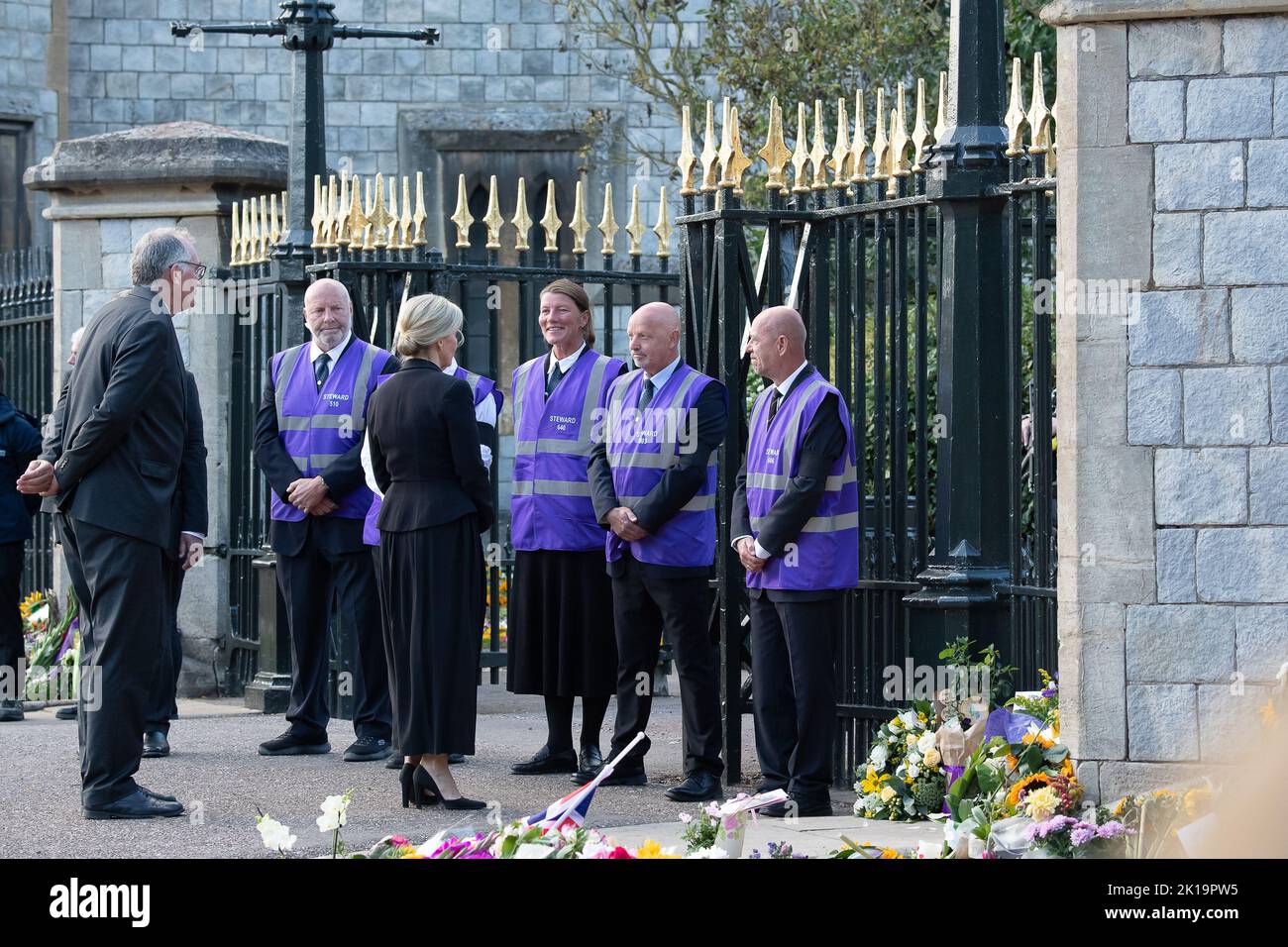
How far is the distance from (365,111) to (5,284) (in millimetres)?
6648

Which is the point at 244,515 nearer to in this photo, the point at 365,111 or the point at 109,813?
the point at 109,813

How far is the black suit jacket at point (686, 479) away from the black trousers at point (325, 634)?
1609 mm

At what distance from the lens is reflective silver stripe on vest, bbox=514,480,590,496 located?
329 inches

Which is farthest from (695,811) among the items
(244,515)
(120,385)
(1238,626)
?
(244,515)

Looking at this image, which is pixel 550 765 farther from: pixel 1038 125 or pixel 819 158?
pixel 1038 125

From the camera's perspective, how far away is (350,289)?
10.2 meters

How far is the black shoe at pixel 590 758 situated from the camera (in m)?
8.24

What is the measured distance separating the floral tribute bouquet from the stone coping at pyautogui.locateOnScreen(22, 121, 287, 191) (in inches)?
246

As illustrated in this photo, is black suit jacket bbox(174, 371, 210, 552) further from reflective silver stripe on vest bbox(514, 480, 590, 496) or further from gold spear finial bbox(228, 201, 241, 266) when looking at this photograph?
gold spear finial bbox(228, 201, 241, 266)

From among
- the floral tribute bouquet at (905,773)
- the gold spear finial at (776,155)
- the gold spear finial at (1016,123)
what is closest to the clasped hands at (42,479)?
the gold spear finial at (776,155)

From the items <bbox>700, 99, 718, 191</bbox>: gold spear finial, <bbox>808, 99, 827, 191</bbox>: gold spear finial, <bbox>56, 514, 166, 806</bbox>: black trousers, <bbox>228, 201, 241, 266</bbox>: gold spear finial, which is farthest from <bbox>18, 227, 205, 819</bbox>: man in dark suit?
<bbox>228, 201, 241, 266</bbox>: gold spear finial

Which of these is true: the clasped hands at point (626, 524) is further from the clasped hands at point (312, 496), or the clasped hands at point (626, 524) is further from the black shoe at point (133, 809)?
the black shoe at point (133, 809)

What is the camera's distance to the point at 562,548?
835 centimetres

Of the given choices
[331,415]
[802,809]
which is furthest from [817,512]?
[331,415]
